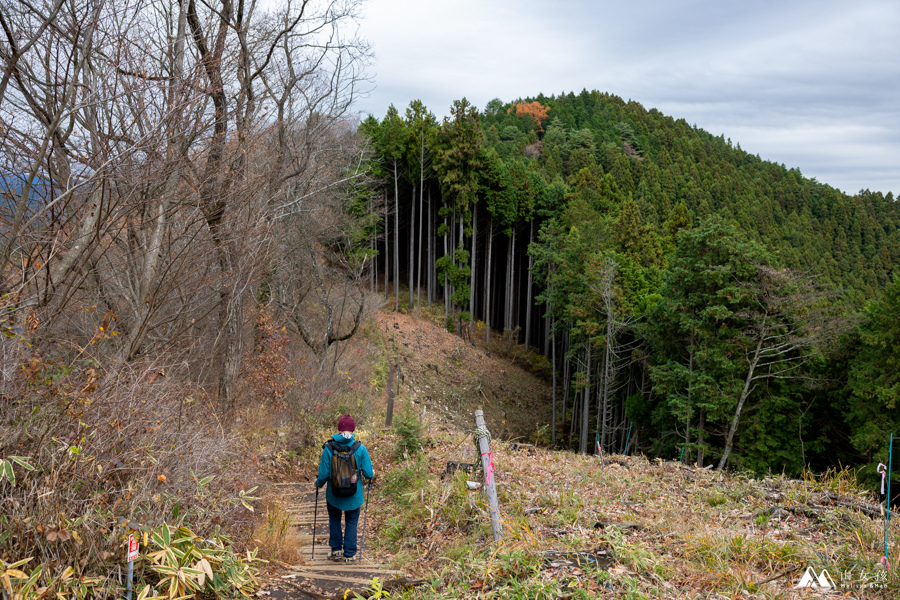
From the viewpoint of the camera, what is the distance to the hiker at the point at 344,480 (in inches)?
220

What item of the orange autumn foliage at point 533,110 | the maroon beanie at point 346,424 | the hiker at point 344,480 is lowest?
the hiker at point 344,480

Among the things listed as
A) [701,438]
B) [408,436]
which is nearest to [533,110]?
[701,438]

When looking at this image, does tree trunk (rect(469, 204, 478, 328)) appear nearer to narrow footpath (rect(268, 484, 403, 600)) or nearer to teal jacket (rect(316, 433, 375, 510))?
narrow footpath (rect(268, 484, 403, 600))

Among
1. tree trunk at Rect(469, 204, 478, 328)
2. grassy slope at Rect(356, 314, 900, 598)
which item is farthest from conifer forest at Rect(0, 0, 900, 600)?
tree trunk at Rect(469, 204, 478, 328)

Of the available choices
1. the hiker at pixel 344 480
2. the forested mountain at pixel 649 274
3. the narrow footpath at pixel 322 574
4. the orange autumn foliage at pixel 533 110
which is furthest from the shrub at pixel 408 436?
the orange autumn foliage at pixel 533 110

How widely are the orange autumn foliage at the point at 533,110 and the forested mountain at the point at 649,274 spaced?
2626 mm

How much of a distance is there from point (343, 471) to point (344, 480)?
9cm

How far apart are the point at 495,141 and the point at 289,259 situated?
134 ft

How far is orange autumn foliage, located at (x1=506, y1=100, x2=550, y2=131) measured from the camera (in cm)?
6837

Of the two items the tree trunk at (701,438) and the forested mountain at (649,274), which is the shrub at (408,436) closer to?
the forested mountain at (649,274)

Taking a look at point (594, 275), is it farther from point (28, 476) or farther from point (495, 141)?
point (495, 141)

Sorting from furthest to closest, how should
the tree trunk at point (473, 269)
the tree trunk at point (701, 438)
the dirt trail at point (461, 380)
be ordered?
the tree trunk at point (473, 269) → the dirt trail at point (461, 380) → the tree trunk at point (701, 438)

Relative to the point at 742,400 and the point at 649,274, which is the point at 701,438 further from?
the point at 649,274

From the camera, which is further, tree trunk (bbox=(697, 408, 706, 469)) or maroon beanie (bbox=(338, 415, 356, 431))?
tree trunk (bbox=(697, 408, 706, 469))
